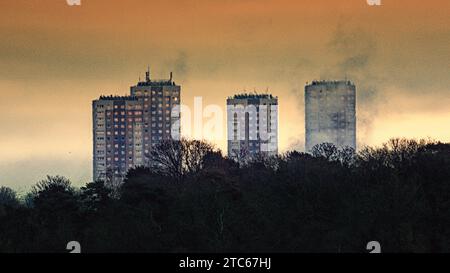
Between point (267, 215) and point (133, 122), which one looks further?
point (133, 122)

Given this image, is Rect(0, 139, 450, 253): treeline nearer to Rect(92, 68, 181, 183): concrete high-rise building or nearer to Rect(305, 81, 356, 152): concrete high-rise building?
Rect(305, 81, 356, 152): concrete high-rise building

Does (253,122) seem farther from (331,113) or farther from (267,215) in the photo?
(267,215)

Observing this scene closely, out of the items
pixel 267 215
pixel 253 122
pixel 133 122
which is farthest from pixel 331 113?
pixel 267 215

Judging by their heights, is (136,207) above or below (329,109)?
below

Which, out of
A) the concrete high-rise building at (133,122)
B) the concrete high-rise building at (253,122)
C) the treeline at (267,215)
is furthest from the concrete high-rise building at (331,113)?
the treeline at (267,215)
